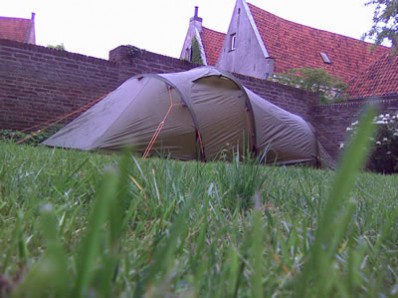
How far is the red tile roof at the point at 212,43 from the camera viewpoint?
19.2 m

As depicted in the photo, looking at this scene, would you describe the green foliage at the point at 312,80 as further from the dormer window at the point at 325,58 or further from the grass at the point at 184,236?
the grass at the point at 184,236

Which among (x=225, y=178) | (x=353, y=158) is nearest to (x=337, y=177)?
(x=353, y=158)

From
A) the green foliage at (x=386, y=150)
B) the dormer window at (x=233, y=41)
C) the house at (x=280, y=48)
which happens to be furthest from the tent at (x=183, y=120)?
the dormer window at (x=233, y=41)

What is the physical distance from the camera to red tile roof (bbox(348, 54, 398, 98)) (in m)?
12.9

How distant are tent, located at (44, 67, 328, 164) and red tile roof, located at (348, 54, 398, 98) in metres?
7.52

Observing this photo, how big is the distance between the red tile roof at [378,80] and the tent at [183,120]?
24.7ft

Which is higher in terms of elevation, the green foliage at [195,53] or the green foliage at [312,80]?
the green foliage at [195,53]

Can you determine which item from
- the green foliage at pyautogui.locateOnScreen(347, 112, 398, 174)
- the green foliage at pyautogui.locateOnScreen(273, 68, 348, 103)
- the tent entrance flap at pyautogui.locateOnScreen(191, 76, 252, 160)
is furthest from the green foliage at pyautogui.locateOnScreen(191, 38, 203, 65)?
the tent entrance flap at pyautogui.locateOnScreen(191, 76, 252, 160)

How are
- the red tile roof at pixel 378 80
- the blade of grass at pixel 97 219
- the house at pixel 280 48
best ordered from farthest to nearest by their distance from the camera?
the house at pixel 280 48 → the red tile roof at pixel 378 80 → the blade of grass at pixel 97 219

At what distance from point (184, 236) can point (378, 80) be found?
A: 13851 millimetres

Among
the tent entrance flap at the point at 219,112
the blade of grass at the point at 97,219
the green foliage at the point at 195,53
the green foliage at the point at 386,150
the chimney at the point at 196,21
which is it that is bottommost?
the green foliage at the point at 386,150

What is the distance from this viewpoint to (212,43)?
19.9m

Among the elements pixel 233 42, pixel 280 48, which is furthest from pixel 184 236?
pixel 233 42

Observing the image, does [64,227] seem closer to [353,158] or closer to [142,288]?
[142,288]
